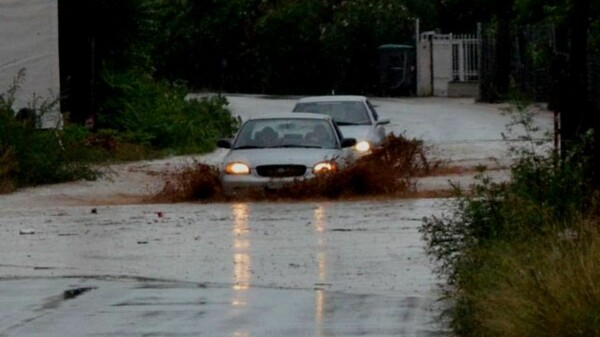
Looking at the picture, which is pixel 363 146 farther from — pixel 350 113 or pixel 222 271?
pixel 222 271

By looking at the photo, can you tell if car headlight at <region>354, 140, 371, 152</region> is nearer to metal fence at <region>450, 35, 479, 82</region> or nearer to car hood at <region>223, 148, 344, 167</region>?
car hood at <region>223, 148, 344, 167</region>

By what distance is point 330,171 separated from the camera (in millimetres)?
22438

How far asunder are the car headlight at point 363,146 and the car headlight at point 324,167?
3649mm

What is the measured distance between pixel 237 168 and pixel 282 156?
2.16 ft

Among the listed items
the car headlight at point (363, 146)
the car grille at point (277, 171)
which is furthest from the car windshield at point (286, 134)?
the car headlight at point (363, 146)

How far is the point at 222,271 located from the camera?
48.6 ft

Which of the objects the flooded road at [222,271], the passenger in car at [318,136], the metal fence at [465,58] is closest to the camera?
the flooded road at [222,271]

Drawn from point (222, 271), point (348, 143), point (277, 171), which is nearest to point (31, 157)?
point (348, 143)

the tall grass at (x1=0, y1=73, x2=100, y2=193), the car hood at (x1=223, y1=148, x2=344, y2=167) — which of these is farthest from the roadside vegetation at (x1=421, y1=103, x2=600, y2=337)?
the tall grass at (x1=0, y1=73, x2=100, y2=193)

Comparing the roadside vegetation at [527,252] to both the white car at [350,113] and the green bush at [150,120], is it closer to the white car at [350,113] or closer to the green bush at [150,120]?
the white car at [350,113]

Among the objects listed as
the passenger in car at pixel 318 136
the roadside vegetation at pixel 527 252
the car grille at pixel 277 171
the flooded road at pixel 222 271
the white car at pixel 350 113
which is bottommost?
the flooded road at pixel 222 271

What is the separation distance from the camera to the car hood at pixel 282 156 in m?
22.4

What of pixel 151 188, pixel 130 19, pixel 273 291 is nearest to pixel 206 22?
Answer: pixel 130 19

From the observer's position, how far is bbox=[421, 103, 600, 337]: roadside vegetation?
30.8 feet
